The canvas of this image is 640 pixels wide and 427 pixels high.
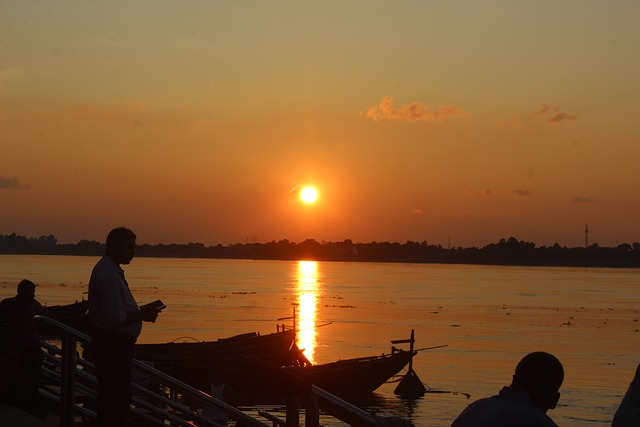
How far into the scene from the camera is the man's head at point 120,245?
764cm

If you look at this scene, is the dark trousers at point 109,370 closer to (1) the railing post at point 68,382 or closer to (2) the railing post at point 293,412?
(1) the railing post at point 68,382

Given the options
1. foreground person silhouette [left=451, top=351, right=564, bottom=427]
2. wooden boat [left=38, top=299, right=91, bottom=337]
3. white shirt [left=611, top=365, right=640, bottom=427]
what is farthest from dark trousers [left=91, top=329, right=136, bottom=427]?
wooden boat [left=38, top=299, right=91, bottom=337]

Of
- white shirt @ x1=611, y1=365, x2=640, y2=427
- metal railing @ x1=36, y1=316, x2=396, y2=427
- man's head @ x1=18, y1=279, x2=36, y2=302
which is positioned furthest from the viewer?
man's head @ x1=18, y1=279, x2=36, y2=302

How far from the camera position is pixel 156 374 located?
7.65 metres

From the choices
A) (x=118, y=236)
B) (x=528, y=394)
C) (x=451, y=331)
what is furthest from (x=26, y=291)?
(x=451, y=331)

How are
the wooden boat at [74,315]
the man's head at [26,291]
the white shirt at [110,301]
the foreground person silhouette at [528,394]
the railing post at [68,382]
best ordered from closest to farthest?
the foreground person silhouette at [528,394], the white shirt at [110,301], the railing post at [68,382], the man's head at [26,291], the wooden boat at [74,315]

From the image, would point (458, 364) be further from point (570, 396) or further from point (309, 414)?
point (309, 414)

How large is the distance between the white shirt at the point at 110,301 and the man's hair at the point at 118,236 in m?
0.21

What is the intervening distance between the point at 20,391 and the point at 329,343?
61.9 metres

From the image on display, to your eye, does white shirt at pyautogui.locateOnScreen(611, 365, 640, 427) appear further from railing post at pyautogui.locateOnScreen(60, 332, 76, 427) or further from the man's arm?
railing post at pyautogui.locateOnScreen(60, 332, 76, 427)

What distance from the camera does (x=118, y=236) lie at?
770cm

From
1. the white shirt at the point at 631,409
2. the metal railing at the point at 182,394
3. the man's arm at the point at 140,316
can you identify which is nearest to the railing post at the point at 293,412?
the metal railing at the point at 182,394

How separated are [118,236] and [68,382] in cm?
132

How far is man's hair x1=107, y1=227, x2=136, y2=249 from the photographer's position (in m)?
7.67
